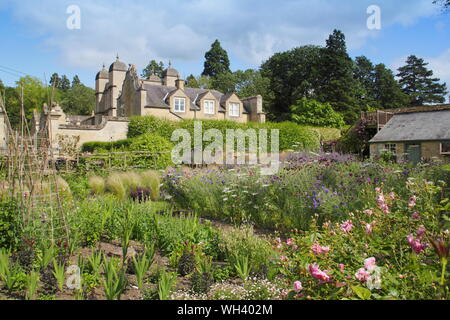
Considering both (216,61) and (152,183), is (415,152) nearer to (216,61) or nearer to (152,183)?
(152,183)

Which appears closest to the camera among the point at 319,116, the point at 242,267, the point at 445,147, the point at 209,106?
the point at 242,267

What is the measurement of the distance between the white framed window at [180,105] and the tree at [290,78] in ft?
60.2

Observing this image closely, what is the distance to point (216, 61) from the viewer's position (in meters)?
68.7

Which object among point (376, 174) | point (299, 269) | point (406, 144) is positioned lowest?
point (299, 269)

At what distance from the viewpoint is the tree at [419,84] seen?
5150 centimetres

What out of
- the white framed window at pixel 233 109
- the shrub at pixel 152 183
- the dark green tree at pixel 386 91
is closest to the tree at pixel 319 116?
the white framed window at pixel 233 109

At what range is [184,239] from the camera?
5262 mm

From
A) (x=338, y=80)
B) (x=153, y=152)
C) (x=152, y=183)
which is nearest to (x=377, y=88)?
(x=338, y=80)

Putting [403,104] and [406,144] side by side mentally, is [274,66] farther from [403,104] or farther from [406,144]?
[406,144]

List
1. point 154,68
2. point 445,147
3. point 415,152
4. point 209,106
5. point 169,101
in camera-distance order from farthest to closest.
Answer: point 154,68 < point 209,106 < point 169,101 < point 415,152 < point 445,147

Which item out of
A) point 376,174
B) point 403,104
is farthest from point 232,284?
point 403,104

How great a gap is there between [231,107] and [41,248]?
34.6 meters

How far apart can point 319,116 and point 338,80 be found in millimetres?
5690

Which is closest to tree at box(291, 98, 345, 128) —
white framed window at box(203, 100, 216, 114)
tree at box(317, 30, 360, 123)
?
tree at box(317, 30, 360, 123)
